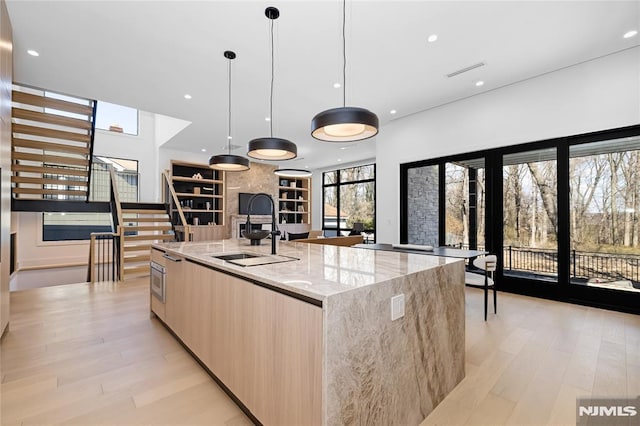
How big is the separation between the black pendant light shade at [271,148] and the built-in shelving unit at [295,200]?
8.39 m

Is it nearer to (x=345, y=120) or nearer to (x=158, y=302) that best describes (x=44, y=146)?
(x=158, y=302)

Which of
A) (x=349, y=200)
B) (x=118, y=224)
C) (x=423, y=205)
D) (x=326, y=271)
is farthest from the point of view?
(x=349, y=200)

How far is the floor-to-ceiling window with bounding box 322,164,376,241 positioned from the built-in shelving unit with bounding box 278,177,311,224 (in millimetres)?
710

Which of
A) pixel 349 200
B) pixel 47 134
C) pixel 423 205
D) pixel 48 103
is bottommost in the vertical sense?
pixel 423 205

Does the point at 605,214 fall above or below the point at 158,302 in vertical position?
above

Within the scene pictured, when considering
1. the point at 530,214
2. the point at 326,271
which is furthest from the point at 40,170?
the point at 530,214

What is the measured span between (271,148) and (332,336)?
2.06m

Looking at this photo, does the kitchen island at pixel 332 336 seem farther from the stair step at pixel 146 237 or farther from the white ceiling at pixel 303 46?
the stair step at pixel 146 237

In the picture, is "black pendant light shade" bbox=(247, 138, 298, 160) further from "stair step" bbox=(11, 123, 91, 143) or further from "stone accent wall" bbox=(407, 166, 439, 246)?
"stair step" bbox=(11, 123, 91, 143)

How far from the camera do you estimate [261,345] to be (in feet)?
5.08

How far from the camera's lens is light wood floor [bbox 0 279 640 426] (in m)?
1.79

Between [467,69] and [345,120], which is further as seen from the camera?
[467,69]

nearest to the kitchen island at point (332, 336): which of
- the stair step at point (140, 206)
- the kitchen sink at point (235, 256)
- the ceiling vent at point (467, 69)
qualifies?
the kitchen sink at point (235, 256)

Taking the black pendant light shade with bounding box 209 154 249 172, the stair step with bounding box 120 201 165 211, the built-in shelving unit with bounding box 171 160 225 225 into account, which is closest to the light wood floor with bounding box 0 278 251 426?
the black pendant light shade with bounding box 209 154 249 172
